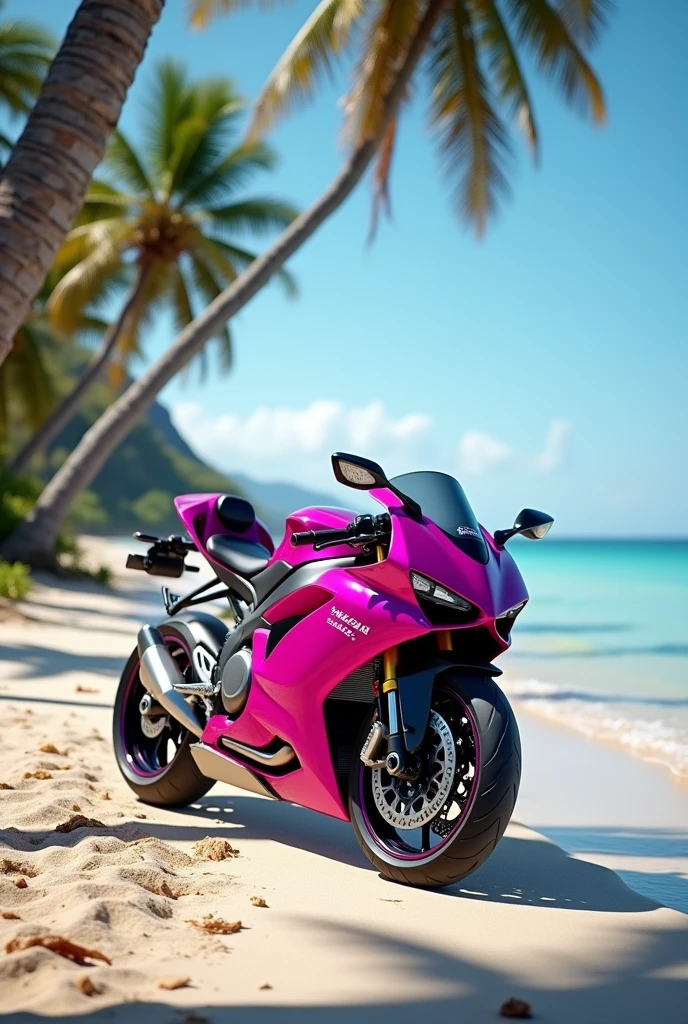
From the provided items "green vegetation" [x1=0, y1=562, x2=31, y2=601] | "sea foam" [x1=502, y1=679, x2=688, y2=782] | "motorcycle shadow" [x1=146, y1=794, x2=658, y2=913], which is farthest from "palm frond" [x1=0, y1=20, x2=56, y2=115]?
"motorcycle shadow" [x1=146, y1=794, x2=658, y2=913]

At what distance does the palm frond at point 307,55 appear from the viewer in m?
15.9

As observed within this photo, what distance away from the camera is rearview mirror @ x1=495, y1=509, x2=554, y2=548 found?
399 centimetres

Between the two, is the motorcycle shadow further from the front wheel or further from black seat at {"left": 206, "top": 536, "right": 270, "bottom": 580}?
black seat at {"left": 206, "top": 536, "right": 270, "bottom": 580}

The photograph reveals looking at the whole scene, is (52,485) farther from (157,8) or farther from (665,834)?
(665,834)

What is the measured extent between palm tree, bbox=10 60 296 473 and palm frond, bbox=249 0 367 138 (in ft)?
26.0

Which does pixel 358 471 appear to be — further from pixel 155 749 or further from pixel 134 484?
pixel 134 484

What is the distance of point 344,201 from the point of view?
15.5 m

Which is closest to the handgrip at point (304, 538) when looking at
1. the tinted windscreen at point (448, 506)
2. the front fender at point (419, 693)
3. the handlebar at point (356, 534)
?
the handlebar at point (356, 534)

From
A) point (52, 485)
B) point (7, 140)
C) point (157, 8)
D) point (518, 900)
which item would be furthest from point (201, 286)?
point (518, 900)

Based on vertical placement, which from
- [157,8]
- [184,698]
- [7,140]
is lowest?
[184,698]

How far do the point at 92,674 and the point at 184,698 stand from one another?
13.7 ft

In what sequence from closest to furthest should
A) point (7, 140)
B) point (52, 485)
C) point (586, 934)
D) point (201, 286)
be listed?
point (586, 934) < point (52, 485) < point (7, 140) < point (201, 286)

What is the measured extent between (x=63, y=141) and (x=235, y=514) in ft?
7.77

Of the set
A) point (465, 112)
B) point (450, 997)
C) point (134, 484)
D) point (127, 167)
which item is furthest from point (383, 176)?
point (134, 484)
